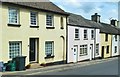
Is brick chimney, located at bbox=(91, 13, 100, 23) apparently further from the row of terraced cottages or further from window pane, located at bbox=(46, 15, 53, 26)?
window pane, located at bbox=(46, 15, 53, 26)

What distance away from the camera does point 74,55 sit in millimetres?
32281

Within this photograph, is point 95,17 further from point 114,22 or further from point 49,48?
point 49,48

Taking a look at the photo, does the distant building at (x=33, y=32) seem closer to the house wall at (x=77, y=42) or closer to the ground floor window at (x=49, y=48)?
the ground floor window at (x=49, y=48)

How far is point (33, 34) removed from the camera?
78.7ft

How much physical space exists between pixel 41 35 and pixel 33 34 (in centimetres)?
136

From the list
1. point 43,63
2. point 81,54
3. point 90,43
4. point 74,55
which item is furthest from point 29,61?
point 90,43

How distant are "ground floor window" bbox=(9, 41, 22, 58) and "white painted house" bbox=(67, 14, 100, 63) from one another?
949cm

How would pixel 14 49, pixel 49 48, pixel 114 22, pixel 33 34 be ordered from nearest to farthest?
pixel 14 49, pixel 33 34, pixel 49 48, pixel 114 22

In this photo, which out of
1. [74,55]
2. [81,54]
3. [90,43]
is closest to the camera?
[74,55]

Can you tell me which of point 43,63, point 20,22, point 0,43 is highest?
point 20,22

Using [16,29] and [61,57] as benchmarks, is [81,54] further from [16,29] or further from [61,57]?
[16,29]

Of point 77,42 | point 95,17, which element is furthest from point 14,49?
point 95,17

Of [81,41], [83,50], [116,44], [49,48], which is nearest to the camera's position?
[49,48]

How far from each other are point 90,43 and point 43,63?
1425 cm
